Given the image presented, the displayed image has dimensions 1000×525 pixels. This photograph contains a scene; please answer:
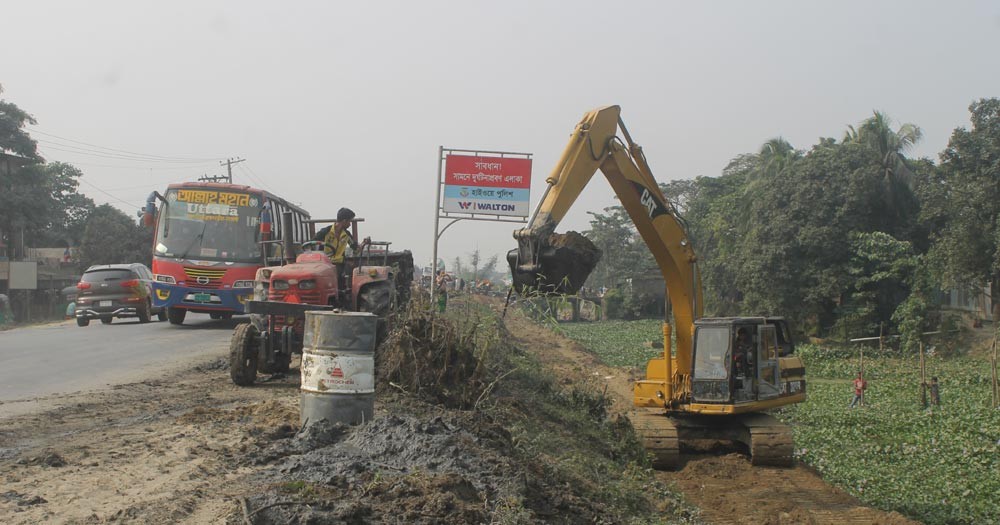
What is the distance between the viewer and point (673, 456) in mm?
12828

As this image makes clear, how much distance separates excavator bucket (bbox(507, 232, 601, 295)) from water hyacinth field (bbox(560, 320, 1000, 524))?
4.94 m

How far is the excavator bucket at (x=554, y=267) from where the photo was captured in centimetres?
1110

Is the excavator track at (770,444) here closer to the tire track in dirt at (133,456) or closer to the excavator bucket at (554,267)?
the excavator bucket at (554,267)

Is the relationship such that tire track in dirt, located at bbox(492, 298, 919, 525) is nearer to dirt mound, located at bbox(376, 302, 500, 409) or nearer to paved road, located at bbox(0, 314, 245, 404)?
dirt mound, located at bbox(376, 302, 500, 409)

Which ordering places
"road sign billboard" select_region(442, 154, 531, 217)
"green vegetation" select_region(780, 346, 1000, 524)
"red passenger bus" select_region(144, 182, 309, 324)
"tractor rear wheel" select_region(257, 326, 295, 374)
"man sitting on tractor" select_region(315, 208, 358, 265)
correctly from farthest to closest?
"red passenger bus" select_region(144, 182, 309, 324) → "road sign billboard" select_region(442, 154, 531, 217) → "man sitting on tractor" select_region(315, 208, 358, 265) → "green vegetation" select_region(780, 346, 1000, 524) → "tractor rear wheel" select_region(257, 326, 295, 374)

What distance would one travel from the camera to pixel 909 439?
54.8 feet

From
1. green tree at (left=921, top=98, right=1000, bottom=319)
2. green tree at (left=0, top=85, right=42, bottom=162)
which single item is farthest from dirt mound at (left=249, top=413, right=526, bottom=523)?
green tree at (left=0, top=85, right=42, bottom=162)

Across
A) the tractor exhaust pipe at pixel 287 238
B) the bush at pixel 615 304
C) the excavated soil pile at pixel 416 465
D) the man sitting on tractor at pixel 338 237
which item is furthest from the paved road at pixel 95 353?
the bush at pixel 615 304

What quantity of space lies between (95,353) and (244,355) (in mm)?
6315

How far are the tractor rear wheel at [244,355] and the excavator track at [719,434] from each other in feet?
18.6

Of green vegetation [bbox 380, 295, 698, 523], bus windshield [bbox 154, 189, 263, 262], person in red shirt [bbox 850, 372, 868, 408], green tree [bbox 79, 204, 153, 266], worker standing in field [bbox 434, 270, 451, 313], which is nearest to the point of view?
green vegetation [bbox 380, 295, 698, 523]

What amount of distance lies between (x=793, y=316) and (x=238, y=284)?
1027 inches

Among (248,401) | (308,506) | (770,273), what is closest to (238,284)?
(248,401)

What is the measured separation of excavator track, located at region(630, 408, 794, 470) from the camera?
12.7m
